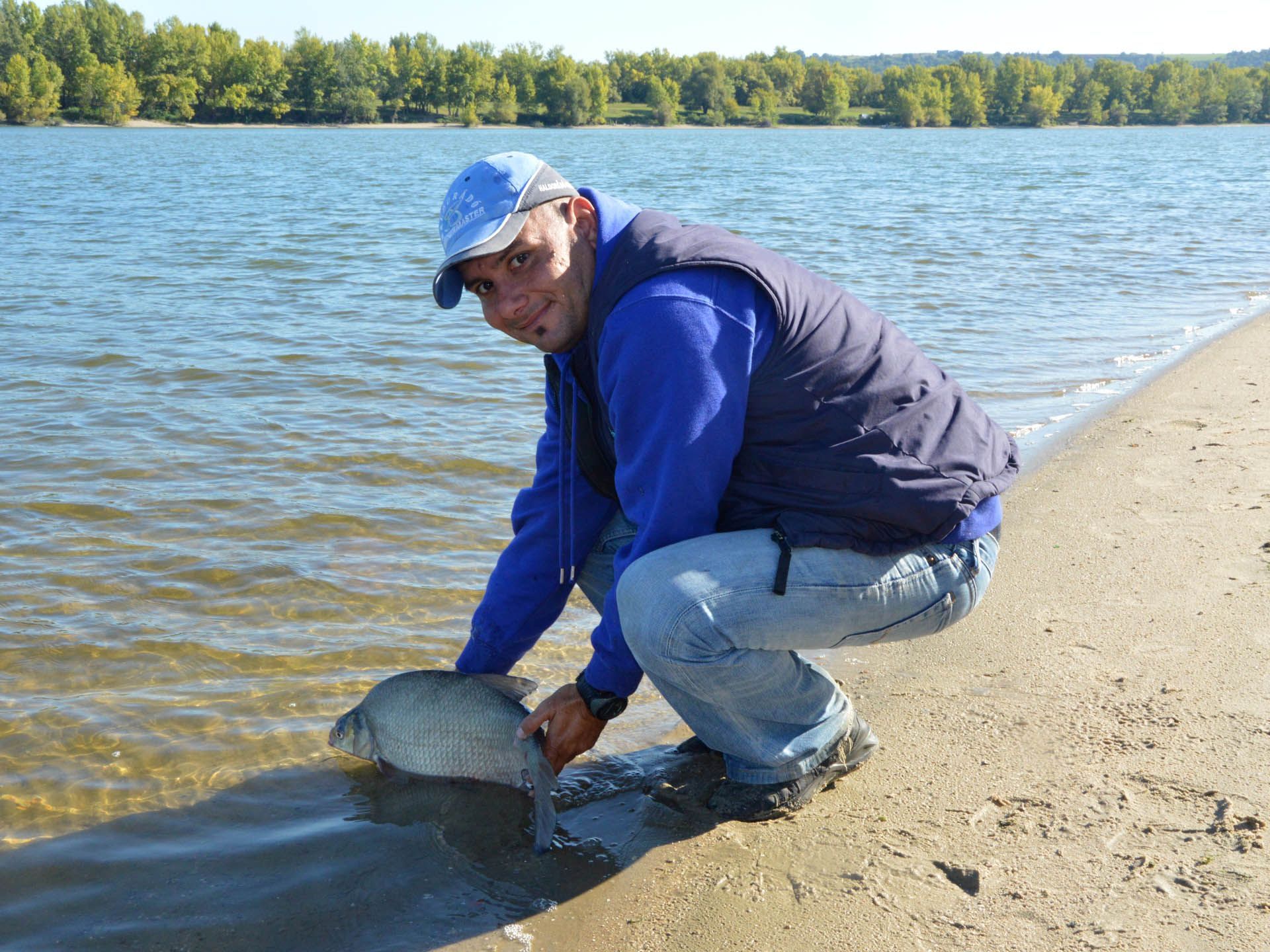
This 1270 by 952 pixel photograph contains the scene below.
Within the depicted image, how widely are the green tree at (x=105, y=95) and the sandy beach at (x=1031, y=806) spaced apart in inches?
4057

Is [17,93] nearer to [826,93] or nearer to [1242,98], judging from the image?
[826,93]

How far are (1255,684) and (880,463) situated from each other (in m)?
1.64

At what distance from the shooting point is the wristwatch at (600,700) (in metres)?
2.75

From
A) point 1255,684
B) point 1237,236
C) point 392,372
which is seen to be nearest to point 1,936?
point 1255,684

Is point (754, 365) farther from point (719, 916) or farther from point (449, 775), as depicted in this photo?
point (449, 775)

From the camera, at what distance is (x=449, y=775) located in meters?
3.24

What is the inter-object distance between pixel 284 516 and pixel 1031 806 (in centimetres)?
396

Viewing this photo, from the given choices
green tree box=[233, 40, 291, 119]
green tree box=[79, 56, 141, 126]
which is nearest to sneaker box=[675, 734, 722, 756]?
green tree box=[79, 56, 141, 126]

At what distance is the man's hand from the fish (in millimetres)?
118

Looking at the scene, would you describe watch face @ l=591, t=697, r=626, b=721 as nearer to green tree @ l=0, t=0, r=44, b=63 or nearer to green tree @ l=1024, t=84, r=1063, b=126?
green tree @ l=0, t=0, r=44, b=63

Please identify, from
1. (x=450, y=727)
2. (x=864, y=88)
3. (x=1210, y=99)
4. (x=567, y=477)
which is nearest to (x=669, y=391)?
(x=567, y=477)

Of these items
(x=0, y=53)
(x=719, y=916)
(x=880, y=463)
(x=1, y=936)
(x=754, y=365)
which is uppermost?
(x=0, y=53)

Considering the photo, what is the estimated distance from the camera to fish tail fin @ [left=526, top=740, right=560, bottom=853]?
114 inches

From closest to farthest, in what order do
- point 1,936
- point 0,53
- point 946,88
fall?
point 1,936
point 0,53
point 946,88
